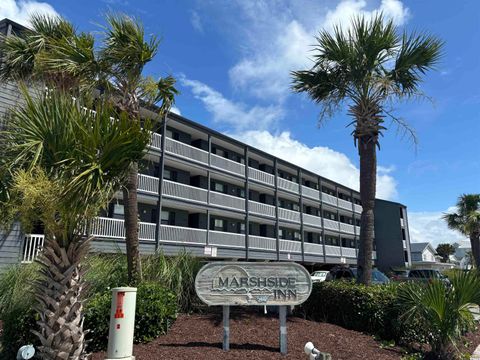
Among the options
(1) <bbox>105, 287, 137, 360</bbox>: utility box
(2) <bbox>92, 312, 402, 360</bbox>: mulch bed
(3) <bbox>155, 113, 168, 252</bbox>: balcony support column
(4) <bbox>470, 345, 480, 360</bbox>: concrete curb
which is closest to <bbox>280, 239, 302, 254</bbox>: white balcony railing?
(3) <bbox>155, 113, 168, 252</bbox>: balcony support column

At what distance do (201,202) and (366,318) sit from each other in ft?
61.1

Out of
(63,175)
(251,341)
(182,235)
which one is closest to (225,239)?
(182,235)

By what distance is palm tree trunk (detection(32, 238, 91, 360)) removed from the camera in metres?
5.19

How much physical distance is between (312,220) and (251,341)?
103 feet

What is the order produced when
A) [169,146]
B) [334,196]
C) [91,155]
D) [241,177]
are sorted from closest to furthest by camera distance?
[91,155]
[169,146]
[241,177]
[334,196]

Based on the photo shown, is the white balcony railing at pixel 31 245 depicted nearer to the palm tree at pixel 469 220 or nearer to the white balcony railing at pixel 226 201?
the white balcony railing at pixel 226 201

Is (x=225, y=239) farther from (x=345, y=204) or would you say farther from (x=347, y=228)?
(x=345, y=204)

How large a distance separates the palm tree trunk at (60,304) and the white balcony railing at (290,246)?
92.3ft

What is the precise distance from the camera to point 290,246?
33656 mm

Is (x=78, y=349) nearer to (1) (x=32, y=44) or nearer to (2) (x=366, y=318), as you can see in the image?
(2) (x=366, y=318)

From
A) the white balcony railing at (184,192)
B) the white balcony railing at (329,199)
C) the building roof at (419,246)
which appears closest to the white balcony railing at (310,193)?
the white balcony railing at (329,199)

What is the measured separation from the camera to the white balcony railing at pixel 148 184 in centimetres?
2253

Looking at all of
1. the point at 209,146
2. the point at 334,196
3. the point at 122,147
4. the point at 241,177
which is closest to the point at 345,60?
the point at 122,147

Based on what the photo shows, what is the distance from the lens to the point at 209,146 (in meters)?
28.1
